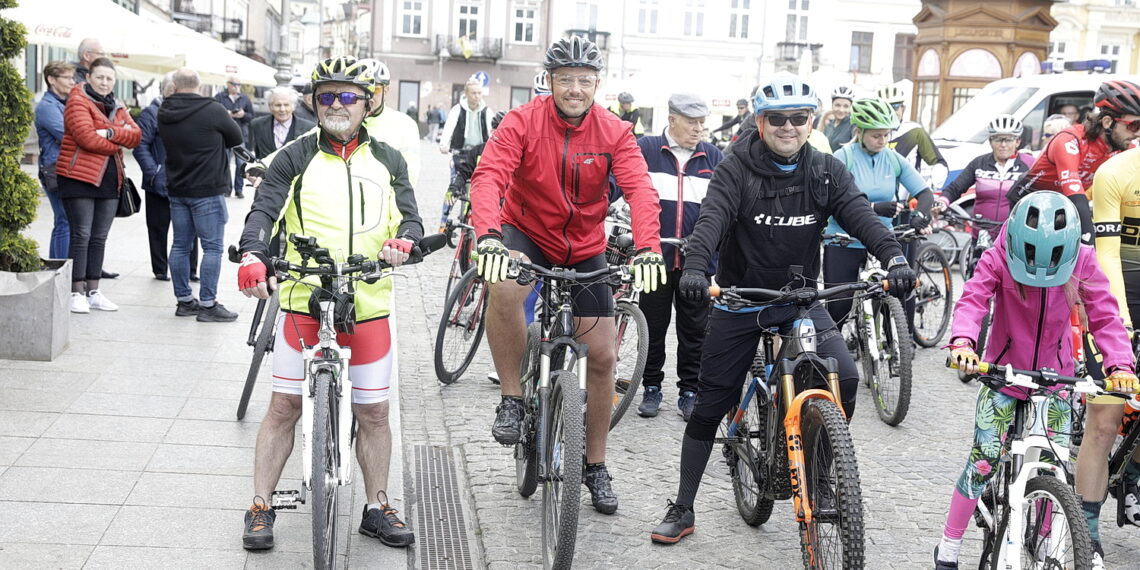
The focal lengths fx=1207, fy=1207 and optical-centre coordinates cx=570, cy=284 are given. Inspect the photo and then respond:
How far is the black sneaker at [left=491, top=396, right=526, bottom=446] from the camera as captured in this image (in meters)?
5.16

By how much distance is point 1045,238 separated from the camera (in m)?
4.20

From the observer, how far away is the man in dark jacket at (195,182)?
9234 millimetres

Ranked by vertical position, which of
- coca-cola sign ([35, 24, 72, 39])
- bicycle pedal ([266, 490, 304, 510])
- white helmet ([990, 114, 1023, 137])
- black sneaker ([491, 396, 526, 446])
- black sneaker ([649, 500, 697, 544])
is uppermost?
coca-cola sign ([35, 24, 72, 39])

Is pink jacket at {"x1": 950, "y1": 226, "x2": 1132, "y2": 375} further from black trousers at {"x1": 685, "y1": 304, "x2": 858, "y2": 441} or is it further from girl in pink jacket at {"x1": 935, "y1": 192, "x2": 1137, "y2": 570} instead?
black trousers at {"x1": 685, "y1": 304, "x2": 858, "y2": 441}

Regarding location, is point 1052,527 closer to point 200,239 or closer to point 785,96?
point 785,96

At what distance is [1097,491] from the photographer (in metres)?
5.01

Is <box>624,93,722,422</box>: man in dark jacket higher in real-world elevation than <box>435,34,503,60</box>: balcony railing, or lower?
lower

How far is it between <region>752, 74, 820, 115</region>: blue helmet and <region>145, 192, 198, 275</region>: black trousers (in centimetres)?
694

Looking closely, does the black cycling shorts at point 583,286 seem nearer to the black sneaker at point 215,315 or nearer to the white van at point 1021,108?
the black sneaker at point 215,315

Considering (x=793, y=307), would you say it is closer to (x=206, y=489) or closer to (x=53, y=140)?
(x=206, y=489)

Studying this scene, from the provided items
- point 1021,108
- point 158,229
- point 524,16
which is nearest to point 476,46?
point 524,16

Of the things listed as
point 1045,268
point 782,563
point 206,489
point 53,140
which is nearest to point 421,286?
point 53,140

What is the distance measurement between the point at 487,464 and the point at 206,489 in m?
1.47

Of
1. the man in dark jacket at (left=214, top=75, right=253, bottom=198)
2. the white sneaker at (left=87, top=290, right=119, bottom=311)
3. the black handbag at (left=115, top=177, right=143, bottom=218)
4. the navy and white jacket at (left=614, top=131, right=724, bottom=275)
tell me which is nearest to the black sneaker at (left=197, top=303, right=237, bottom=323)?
the white sneaker at (left=87, top=290, right=119, bottom=311)
